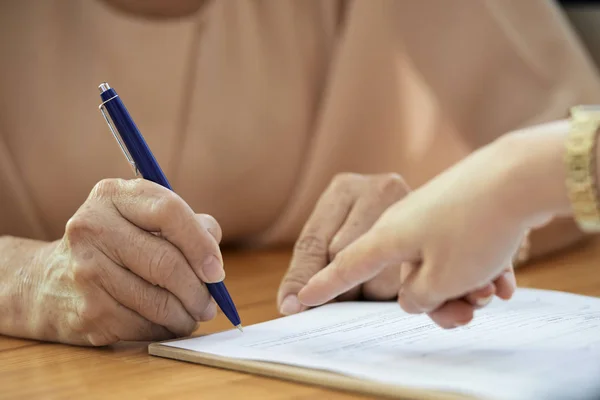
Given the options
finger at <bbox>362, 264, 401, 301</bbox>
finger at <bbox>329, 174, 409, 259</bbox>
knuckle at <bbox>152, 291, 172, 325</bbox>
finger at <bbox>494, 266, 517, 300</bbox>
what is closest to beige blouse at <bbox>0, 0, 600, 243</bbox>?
finger at <bbox>329, 174, 409, 259</bbox>

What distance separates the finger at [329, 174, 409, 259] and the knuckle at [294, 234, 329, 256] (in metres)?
0.01

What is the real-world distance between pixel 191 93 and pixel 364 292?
50 cm

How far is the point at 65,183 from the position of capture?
1186mm

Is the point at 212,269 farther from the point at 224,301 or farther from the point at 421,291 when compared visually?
the point at 421,291

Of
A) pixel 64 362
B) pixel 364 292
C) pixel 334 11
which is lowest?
pixel 364 292

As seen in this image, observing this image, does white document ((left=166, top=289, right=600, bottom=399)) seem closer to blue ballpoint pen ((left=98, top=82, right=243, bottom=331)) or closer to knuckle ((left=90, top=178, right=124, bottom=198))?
blue ballpoint pen ((left=98, top=82, right=243, bottom=331))

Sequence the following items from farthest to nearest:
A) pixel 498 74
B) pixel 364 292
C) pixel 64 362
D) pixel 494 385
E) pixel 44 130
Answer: pixel 498 74, pixel 44 130, pixel 364 292, pixel 64 362, pixel 494 385

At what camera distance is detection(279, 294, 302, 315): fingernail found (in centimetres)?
84

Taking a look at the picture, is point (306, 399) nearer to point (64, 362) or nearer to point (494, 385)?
point (494, 385)

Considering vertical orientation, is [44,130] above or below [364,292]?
above

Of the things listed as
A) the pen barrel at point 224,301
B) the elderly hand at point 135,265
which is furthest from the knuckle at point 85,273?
the pen barrel at point 224,301

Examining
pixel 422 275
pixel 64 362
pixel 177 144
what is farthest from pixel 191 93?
pixel 422 275

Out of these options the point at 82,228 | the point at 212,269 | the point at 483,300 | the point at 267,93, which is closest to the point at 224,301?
the point at 212,269

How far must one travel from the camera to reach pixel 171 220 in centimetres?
70
